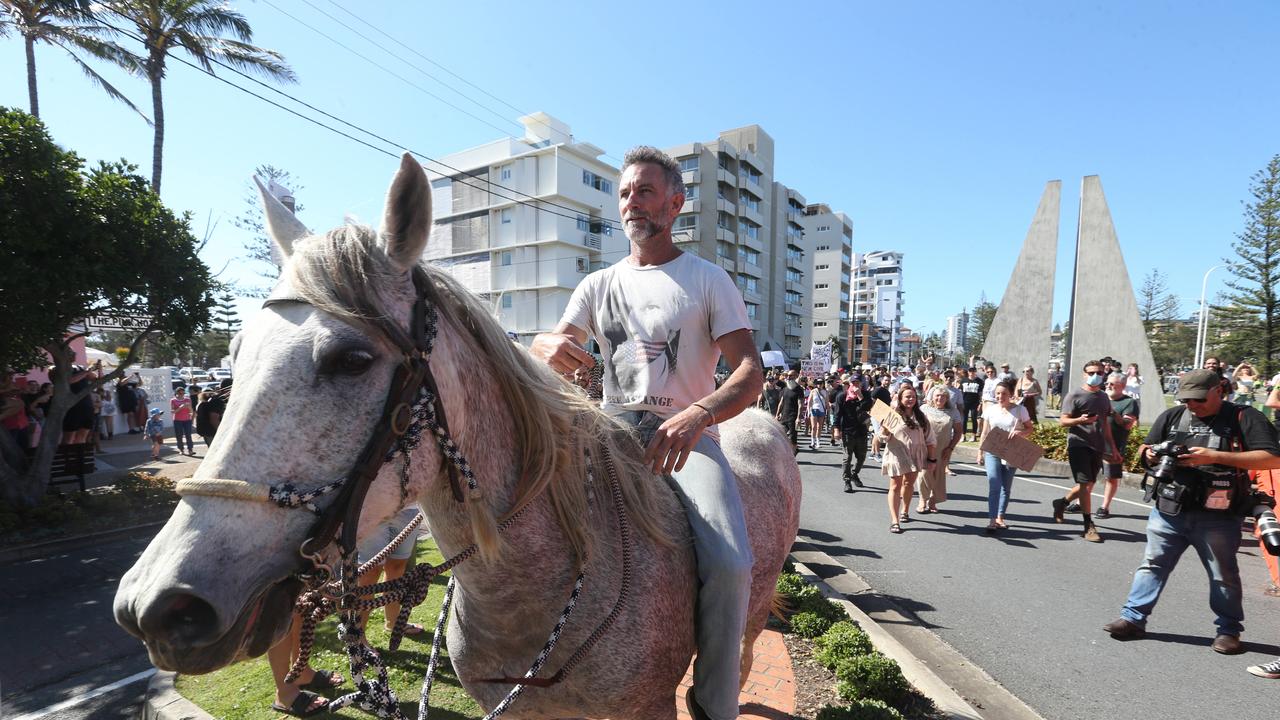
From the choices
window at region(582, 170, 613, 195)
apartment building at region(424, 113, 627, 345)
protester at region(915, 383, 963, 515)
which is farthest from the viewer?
window at region(582, 170, 613, 195)

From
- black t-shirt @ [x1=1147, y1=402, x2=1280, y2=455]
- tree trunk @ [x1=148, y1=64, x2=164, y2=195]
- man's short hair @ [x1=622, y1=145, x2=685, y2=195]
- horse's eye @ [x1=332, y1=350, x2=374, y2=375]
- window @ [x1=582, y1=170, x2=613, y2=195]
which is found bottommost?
black t-shirt @ [x1=1147, y1=402, x2=1280, y2=455]

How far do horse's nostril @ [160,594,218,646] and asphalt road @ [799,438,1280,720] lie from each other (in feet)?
15.4

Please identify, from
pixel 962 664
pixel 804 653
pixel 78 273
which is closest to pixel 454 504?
pixel 804 653

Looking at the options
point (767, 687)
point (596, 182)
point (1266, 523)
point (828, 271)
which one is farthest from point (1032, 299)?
point (828, 271)

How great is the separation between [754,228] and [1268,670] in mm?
56925

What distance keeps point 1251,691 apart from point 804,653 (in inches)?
118

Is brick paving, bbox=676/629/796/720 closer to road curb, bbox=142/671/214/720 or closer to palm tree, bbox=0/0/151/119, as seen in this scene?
road curb, bbox=142/671/214/720

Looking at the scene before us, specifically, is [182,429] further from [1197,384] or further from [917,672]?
[1197,384]

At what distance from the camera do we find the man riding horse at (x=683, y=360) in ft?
6.35

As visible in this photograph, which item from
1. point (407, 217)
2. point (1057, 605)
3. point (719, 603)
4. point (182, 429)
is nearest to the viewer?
point (407, 217)

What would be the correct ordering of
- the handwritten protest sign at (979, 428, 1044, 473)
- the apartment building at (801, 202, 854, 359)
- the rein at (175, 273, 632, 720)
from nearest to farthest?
the rein at (175, 273, 632, 720) → the handwritten protest sign at (979, 428, 1044, 473) → the apartment building at (801, 202, 854, 359)

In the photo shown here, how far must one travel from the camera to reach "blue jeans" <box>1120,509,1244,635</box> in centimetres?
446

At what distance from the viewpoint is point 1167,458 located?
4.73m

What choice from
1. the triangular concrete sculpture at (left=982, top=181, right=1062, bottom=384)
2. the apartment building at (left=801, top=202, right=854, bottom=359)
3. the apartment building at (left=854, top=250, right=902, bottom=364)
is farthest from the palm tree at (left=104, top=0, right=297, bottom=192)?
the apartment building at (left=801, top=202, right=854, bottom=359)
